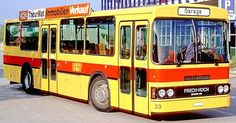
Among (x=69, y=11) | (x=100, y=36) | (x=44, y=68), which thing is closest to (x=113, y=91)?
(x=100, y=36)

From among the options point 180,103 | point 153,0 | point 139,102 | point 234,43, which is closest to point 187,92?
point 180,103

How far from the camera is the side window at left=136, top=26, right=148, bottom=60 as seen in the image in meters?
10.7

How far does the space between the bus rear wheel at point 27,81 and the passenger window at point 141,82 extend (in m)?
6.25

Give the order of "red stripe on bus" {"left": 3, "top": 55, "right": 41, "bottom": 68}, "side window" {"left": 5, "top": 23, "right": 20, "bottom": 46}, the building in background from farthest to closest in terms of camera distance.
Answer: the building in background, "side window" {"left": 5, "top": 23, "right": 20, "bottom": 46}, "red stripe on bus" {"left": 3, "top": 55, "right": 41, "bottom": 68}

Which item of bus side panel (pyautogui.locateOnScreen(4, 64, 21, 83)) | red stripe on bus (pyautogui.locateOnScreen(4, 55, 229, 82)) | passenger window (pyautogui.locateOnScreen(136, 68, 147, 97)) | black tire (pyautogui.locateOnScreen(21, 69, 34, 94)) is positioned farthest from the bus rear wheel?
passenger window (pyautogui.locateOnScreen(136, 68, 147, 97))

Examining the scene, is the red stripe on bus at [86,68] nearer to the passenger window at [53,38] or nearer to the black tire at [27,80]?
the passenger window at [53,38]

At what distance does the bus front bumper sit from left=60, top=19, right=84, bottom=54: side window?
369 centimetres

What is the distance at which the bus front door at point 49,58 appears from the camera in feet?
49.0

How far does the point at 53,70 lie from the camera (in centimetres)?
1496

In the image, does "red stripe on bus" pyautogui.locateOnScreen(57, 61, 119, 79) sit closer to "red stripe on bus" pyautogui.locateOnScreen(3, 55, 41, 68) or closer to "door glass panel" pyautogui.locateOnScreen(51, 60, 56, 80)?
"door glass panel" pyautogui.locateOnScreen(51, 60, 56, 80)

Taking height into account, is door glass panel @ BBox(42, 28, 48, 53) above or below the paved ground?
above

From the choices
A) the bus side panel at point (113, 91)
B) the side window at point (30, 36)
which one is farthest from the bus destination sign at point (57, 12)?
the bus side panel at point (113, 91)

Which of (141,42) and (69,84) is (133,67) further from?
(69,84)

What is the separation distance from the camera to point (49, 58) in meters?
15.1
